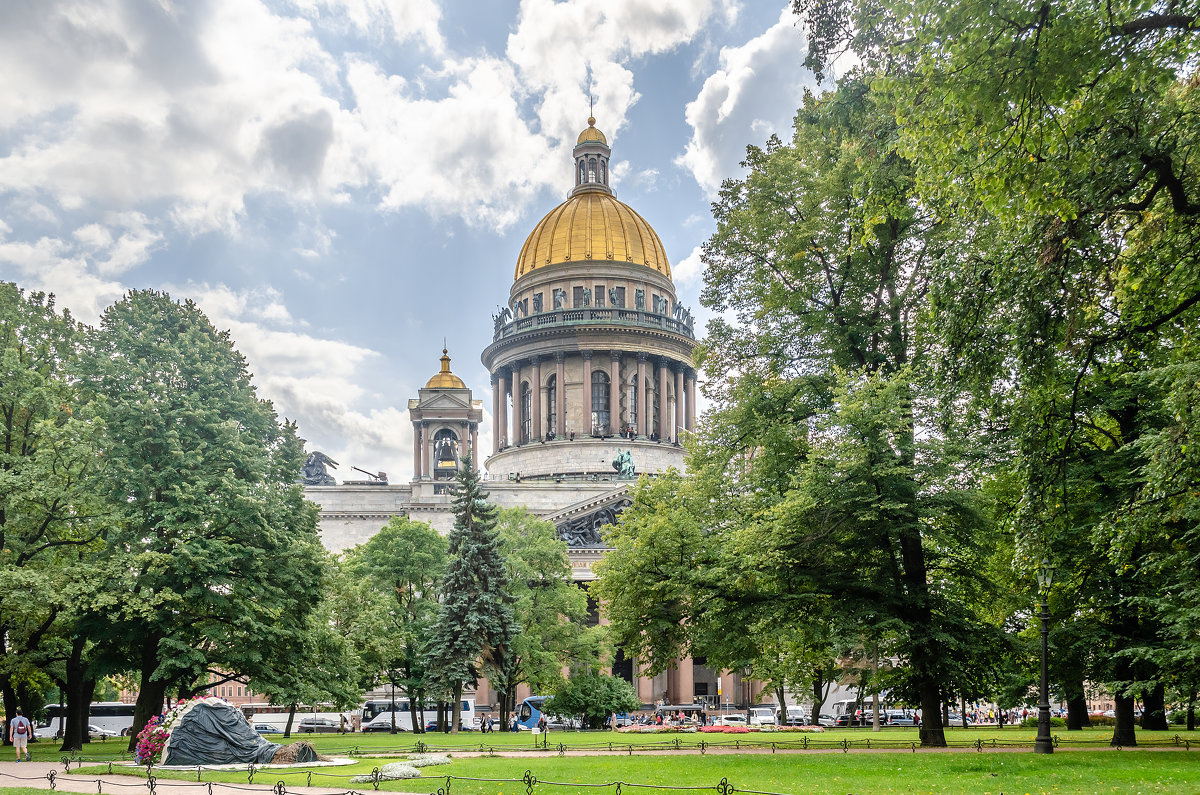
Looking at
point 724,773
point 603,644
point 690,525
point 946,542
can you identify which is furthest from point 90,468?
point 603,644

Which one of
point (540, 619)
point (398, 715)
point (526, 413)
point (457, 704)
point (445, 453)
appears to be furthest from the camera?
point (526, 413)

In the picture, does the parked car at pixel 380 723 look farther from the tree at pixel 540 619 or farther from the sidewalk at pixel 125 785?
the sidewalk at pixel 125 785

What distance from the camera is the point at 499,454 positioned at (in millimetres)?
88750

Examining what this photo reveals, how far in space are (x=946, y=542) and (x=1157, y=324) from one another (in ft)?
31.9

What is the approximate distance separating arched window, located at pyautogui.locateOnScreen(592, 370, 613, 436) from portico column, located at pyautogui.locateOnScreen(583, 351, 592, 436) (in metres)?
0.53

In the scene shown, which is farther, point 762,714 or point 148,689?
point 762,714

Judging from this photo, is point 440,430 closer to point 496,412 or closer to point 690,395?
point 496,412

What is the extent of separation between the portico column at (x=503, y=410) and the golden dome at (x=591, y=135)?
22290mm

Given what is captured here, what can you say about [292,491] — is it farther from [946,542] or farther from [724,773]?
[946,542]

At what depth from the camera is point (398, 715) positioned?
63.6 meters

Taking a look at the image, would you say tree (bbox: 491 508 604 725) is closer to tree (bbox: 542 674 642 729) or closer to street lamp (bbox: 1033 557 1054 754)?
tree (bbox: 542 674 642 729)

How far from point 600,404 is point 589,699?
38716mm

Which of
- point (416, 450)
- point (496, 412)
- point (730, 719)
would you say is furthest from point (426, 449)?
point (730, 719)

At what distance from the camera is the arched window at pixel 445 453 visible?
77.3 m
